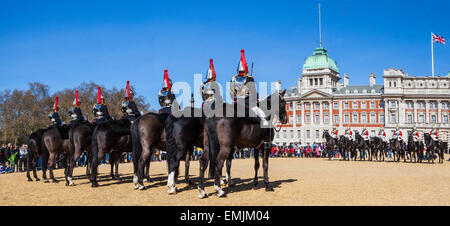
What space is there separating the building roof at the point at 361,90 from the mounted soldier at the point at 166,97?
86904 millimetres

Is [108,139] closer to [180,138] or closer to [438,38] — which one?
[180,138]

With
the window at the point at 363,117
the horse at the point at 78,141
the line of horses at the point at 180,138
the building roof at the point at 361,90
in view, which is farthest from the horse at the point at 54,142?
the building roof at the point at 361,90

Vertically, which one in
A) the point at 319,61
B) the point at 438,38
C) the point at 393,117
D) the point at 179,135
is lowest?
the point at 179,135

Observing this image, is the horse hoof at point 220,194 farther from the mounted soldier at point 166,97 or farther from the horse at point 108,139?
the horse at point 108,139

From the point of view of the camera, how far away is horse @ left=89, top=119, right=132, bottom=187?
12.5 m

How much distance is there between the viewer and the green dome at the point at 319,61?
98.3m

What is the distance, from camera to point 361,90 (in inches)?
3696

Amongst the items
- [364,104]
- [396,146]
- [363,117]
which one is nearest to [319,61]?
[364,104]

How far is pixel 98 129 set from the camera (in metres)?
12.7

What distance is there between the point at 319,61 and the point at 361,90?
13430mm

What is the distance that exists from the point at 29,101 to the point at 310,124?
2565 inches

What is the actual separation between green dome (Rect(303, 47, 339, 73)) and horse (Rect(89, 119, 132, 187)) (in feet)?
295

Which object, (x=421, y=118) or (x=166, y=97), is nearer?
(x=166, y=97)
